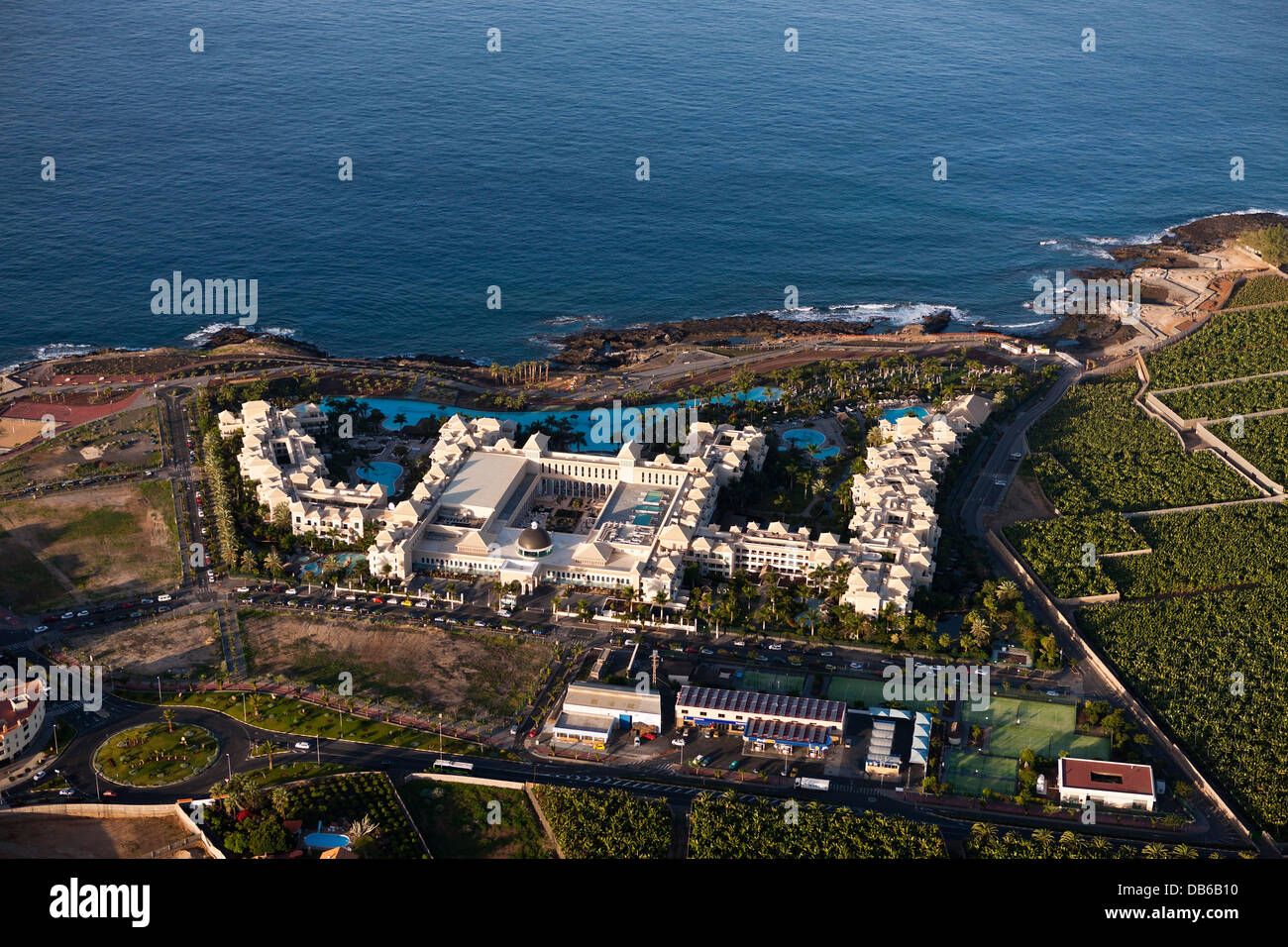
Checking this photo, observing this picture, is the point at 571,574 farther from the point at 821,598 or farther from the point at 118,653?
the point at 118,653

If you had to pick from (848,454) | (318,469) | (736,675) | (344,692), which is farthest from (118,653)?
Result: (848,454)

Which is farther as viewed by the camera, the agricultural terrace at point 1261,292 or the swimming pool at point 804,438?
the agricultural terrace at point 1261,292

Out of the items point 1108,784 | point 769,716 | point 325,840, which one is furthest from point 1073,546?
point 325,840

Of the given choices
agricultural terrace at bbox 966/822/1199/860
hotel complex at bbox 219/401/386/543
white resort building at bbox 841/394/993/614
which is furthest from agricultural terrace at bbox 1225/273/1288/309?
hotel complex at bbox 219/401/386/543

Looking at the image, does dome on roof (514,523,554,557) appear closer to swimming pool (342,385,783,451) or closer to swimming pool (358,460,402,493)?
swimming pool (358,460,402,493)

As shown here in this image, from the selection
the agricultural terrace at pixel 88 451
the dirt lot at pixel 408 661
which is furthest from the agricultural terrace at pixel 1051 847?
the agricultural terrace at pixel 88 451

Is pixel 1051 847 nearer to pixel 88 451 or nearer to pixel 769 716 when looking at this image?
pixel 769 716

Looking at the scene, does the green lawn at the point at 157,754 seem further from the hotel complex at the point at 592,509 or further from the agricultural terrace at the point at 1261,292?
the agricultural terrace at the point at 1261,292
